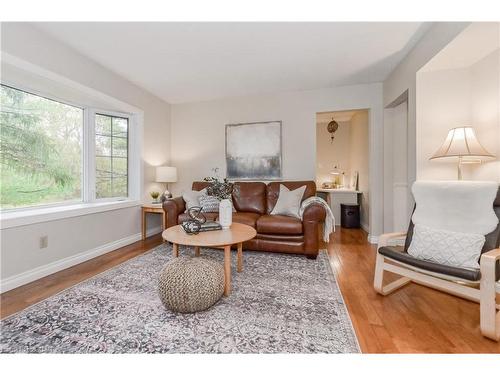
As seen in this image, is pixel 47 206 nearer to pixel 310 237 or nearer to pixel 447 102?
pixel 310 237

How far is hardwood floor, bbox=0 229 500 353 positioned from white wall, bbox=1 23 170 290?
17cm

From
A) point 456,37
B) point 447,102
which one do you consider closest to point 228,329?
point 456,37

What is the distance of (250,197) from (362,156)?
92.0 inches

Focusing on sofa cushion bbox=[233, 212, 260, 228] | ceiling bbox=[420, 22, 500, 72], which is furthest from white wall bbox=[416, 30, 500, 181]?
sofa cushion bbox=[233, 212, 260, 228]

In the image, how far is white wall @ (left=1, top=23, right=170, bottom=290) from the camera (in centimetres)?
209

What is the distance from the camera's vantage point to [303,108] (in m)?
3.92

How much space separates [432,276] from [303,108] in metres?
2.97

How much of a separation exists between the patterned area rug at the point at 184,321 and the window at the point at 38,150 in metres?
1.26

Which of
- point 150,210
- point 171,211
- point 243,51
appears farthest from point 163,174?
point 243,51

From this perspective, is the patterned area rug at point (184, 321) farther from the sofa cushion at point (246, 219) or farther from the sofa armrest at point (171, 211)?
the sofa armrest at point (171, 211)

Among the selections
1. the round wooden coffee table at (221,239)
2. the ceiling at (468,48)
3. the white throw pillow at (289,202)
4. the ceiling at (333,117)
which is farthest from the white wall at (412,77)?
the round wooden coffee table at (221,239)

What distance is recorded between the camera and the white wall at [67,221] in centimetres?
209

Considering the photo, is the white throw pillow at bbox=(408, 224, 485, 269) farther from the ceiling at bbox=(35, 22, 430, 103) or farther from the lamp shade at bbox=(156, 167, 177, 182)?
the lamp shade at bbox=(156, 167, 177, 182)

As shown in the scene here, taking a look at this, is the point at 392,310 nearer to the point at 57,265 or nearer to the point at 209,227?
the point at 209,227
